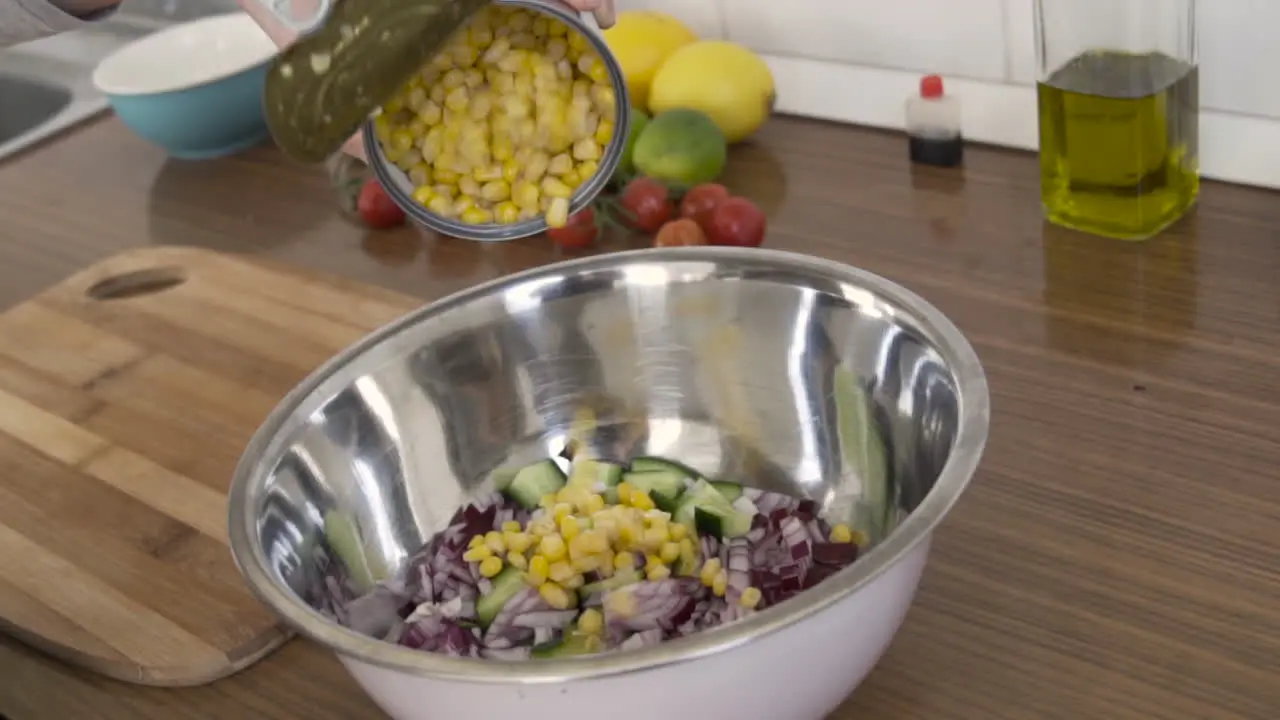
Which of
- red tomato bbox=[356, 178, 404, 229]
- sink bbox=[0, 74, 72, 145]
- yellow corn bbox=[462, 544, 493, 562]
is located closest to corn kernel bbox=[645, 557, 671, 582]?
yellow corn bbox=[462, 544, 493, 562]

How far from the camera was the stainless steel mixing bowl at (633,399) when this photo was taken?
80cm

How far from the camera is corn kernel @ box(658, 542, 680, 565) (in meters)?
0.81

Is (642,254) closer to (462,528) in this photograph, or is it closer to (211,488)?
(462,528)

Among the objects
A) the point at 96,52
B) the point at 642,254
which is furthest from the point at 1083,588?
the point at 96,52

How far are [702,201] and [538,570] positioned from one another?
54 cm

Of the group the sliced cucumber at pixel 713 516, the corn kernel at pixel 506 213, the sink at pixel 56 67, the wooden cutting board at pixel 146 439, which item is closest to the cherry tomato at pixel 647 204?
the corn kernel at pixel 506 213

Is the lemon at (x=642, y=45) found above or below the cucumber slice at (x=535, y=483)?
above

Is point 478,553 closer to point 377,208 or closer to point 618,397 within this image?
point 618,397

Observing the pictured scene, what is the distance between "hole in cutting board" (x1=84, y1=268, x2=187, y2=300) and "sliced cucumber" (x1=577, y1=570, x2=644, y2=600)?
73 centimetres

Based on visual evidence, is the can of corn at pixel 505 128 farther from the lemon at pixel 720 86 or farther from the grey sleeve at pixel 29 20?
the grey sleeve at pixel 29 20

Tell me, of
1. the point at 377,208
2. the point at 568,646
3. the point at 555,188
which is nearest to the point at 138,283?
the point at 377,208

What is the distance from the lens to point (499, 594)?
2.70 feet

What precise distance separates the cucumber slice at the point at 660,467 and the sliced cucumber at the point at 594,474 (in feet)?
0.04

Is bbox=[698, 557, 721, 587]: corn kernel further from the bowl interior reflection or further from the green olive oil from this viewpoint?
the green olive oil
